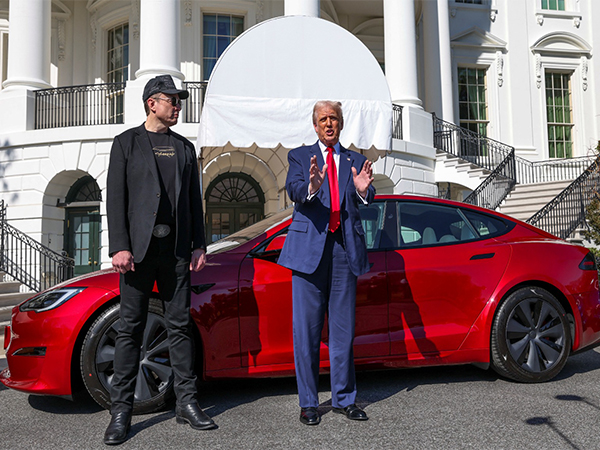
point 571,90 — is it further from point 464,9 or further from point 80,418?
point 80,418

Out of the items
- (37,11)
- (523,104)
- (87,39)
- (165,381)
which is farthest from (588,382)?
(523,104)

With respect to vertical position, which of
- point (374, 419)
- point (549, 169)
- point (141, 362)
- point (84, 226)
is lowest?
point (374, 419)

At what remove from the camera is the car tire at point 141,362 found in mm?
3838

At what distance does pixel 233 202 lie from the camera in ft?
56.9

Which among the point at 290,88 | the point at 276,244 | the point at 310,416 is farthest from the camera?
the point at 290,88

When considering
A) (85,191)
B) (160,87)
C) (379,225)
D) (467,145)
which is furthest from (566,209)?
(85,191)

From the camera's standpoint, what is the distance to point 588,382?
4652mm

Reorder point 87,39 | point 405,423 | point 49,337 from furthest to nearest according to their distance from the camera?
point 87,39, point 49,337, point 405,423

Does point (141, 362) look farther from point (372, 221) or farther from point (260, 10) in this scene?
point (260, 10)

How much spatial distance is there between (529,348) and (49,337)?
3.56 m

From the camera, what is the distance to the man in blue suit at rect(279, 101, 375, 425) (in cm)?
372

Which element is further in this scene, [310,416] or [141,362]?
[141,362]

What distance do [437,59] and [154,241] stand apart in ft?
59.6

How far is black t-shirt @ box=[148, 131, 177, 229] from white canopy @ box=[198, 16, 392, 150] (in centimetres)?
614
